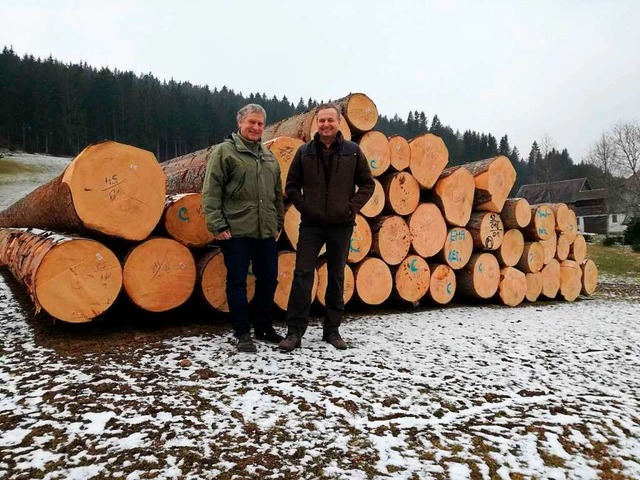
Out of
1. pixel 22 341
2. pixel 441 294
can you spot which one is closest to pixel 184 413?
pixel 22 341

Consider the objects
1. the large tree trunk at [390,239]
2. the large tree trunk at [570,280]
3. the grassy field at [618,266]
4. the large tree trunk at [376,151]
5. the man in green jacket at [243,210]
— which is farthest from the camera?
the grassy field at [618,266]

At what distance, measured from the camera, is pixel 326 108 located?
3.26 m

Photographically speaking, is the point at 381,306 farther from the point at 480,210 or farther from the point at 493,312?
the point at 480,210

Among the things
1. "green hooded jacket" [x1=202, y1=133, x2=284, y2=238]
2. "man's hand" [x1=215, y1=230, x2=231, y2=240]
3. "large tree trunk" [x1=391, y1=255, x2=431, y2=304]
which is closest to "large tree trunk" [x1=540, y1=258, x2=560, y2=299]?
"large tree trunk" [x1=391, y1=255, x2=431, y2=304]

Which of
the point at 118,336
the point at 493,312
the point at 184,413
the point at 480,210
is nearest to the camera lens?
the point at 184,413

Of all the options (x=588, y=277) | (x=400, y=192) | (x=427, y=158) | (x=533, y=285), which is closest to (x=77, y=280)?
(x=400, y=192)

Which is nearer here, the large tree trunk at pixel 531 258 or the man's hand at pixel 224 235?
the man's hand at pixel 224 235

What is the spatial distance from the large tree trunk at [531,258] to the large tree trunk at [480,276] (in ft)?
2.01

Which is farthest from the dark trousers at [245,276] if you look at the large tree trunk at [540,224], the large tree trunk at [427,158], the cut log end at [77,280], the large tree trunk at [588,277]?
the large tree trunk at [588,277]

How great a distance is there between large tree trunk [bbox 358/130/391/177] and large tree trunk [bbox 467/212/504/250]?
1649mm

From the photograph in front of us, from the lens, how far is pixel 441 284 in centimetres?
537

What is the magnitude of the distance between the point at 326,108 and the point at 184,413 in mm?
2371

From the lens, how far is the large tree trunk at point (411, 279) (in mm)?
5012

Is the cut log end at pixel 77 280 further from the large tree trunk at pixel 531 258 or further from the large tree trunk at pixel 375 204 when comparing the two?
the large tree trunk at pixel 531 258
